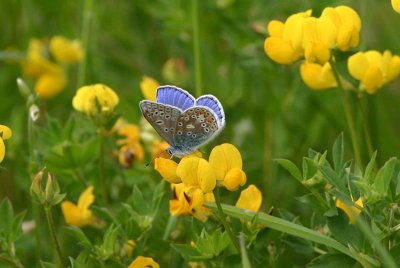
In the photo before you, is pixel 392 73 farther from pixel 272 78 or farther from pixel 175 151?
pixel 272 78

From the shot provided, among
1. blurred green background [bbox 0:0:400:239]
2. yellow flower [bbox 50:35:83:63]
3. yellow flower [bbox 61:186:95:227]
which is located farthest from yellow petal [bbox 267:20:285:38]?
yellow flower [bbox 50:35:83:63]

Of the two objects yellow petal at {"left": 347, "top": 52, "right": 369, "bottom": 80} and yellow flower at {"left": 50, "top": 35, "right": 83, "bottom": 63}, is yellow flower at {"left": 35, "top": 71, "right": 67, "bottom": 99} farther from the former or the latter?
yellow petal at {"left": 347, "top": 52, "right": 369, "bottom": 80}

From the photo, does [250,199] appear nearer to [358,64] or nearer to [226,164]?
[226,164]

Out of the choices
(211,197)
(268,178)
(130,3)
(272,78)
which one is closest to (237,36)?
(272,78)

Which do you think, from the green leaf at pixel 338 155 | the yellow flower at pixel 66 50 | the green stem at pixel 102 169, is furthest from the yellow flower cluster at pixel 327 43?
the yellow flower at pixel 66 50

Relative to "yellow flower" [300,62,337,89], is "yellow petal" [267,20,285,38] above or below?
above

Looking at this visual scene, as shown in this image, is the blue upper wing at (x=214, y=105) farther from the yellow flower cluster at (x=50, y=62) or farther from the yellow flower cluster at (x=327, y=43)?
the yellow flower cluster at (x=50, y=62)
